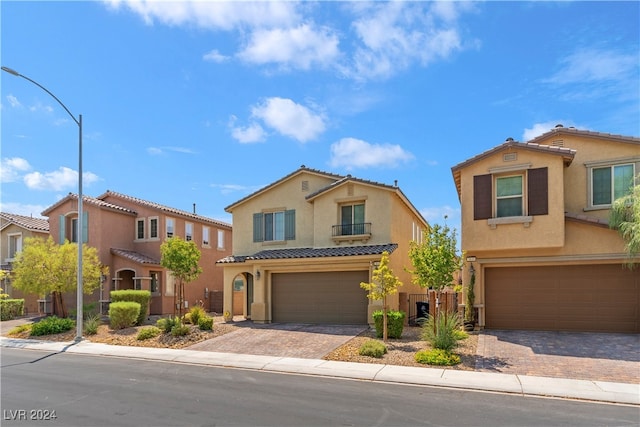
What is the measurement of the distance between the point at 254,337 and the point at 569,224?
13.0m

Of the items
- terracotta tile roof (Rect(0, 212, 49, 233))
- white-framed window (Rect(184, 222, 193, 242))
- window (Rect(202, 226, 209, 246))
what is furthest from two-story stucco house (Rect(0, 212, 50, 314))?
window (Rect(202, 226, 209, 246))

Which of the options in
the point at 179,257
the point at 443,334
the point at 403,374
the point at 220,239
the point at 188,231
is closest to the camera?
the point at 403,374

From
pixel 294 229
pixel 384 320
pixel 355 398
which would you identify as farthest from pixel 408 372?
pixel 294 229

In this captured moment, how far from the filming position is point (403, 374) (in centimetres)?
1184

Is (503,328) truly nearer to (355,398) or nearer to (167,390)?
(355,398)

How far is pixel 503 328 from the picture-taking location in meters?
17.8

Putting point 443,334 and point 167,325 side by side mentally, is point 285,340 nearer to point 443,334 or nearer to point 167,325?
point 167,325

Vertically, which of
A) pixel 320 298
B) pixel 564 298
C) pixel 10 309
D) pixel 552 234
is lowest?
pixel 10 309

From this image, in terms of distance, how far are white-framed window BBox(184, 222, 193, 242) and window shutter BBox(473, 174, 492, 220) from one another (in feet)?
63.6

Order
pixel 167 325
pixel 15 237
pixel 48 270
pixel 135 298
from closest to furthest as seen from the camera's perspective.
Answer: pixel 167 325, pixel 48 270, pixel 135 298, pixel 15 237

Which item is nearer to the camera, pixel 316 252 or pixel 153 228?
pixel 316 252

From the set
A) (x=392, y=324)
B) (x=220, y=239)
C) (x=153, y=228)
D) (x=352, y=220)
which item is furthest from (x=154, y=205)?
(x=392, y=324)

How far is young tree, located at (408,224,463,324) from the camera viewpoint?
1465cm

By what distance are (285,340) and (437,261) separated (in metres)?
6.65
